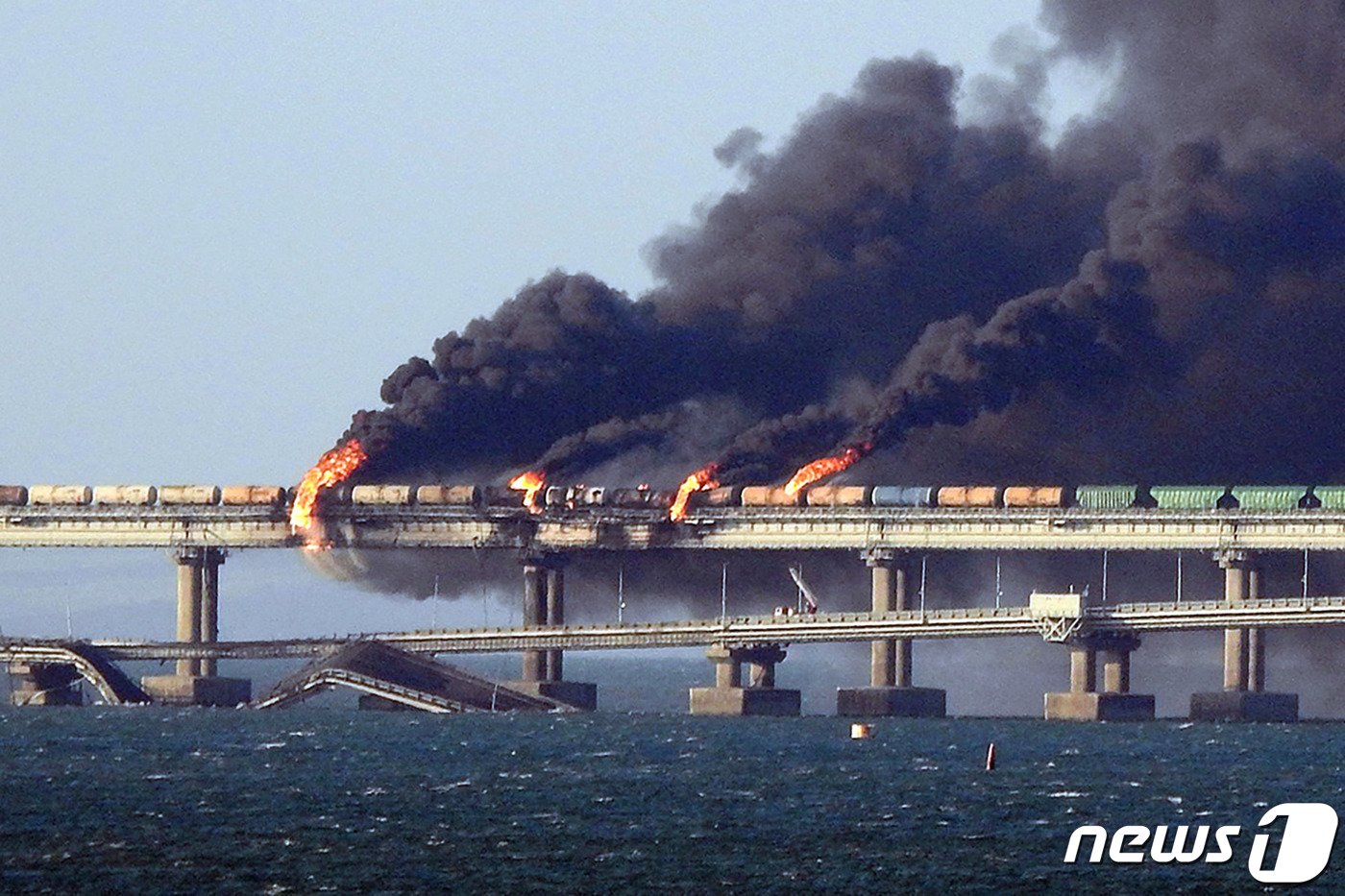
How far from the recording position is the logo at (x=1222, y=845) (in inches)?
5536

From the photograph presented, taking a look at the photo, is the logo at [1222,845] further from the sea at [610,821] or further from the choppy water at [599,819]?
the choppy water at [599,819]

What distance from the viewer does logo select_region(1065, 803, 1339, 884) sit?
14062 cm

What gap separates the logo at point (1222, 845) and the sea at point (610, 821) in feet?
2.48

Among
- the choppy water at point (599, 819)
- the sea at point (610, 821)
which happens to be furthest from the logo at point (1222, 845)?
the choppy water at point (599, 819)

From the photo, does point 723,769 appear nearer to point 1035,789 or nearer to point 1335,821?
point 1035,789

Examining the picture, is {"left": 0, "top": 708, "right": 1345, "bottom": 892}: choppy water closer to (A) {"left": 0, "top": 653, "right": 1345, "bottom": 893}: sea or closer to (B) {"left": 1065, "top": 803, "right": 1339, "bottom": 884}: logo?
(A) {"left": 0, "top": 653, "right": 1345, "bottom": 893}: sea

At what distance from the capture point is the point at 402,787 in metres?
177

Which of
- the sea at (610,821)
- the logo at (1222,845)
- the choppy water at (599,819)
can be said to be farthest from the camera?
the logo at (1222,845)

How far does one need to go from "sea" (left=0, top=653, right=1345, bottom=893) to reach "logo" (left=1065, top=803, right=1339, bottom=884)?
755mm

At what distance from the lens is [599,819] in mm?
160875

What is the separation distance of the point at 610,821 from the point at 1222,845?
28.5 metres

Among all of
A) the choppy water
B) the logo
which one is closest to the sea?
the choppy water

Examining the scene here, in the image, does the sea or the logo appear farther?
the logo

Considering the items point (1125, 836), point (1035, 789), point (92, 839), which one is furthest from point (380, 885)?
point (1035, 789)
